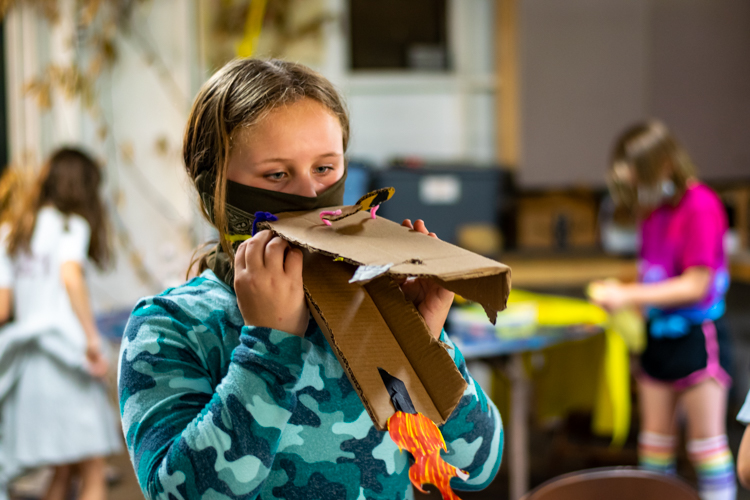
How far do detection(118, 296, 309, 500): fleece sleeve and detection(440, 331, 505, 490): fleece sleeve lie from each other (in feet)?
0.68

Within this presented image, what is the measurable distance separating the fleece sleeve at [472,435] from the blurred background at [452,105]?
2.80 meters

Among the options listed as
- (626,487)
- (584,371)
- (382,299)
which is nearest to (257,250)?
(382,299)

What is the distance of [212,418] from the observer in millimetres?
A: 669

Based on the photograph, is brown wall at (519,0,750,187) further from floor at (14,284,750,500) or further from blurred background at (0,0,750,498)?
floor at (14,284,750,500)

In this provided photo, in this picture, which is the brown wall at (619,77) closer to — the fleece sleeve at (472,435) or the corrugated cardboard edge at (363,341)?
the fleece sleeve at (472,435)

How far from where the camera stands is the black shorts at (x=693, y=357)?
2.13 metres

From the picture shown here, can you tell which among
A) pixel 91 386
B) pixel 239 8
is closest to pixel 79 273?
pixel 91 386

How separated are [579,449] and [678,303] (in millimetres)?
1364

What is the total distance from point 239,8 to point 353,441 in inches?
145

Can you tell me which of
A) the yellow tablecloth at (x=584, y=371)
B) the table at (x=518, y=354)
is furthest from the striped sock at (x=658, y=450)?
the table at (x=518, y=354)

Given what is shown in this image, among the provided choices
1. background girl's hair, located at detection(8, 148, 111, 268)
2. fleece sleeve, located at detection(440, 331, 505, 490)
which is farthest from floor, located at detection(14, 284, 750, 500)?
fleece sleeve, located at detection(440, 331, 505, 490)

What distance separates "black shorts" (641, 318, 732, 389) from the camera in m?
2.13

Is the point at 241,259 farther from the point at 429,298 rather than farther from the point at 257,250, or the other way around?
the point at 429,298

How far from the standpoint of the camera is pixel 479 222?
401cm
